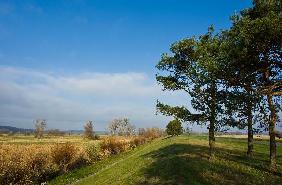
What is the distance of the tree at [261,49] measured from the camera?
22828mm

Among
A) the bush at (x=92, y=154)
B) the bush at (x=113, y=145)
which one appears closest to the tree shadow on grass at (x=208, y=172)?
the bush at (x=92, y=154)

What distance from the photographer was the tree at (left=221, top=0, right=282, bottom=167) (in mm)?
22828

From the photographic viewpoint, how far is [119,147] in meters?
69.8

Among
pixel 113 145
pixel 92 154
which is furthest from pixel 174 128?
pixel 92 154

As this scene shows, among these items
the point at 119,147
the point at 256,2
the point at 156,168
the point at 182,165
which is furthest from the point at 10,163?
the point at 119,147

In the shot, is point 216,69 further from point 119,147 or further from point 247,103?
point 119,147

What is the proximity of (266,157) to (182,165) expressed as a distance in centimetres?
1069

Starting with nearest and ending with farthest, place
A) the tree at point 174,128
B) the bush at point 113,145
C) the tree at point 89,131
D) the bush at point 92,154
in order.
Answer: the bush at point 92,154, the bush at point 113,145, the tree at point 174,128, the tree at point 89,131

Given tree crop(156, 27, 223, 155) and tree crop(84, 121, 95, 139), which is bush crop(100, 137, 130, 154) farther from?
tree crop(84, 121, 95, 139)

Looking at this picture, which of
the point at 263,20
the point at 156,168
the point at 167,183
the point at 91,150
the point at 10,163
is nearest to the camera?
the point at 263,20

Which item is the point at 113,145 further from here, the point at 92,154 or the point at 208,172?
the point at 208,172

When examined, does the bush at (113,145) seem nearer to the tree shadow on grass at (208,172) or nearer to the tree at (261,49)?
the tree shadow on grass at (208,172)

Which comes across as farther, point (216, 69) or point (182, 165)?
point (182, 165)

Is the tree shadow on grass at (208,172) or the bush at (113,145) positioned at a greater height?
the tree shadow on grass at (208,172)
